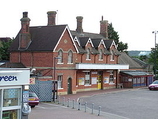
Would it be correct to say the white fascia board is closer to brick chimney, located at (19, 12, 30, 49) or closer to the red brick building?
the red brick building

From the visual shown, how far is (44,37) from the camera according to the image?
137ft

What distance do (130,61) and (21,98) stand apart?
4657 cm

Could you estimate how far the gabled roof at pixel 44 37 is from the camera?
40.1m

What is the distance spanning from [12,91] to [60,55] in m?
23.8

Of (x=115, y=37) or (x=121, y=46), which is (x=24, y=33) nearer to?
(x=115, y=37)

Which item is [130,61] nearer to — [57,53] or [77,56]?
[77,56]

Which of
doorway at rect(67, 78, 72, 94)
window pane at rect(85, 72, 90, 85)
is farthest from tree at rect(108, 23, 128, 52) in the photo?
doorway at rect(67, 78, 72, 94)

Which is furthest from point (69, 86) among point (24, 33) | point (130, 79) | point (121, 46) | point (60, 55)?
point (121, 46)

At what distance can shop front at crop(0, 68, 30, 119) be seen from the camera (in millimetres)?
16234

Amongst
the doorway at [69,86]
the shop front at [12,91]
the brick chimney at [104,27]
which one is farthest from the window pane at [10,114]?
the brick chimney at [104,27]

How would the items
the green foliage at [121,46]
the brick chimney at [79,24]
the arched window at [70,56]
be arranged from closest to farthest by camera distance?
the arched window at [70,56] → the brick chimney at [79,24] → the green foliage at [121,46]

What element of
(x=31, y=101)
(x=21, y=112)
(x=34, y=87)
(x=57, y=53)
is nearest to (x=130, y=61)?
(x=57, y=53)

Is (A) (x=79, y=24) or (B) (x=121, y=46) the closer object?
(A) (x=79, y=24)

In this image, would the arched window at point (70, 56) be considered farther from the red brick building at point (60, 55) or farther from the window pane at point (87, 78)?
the window pane at point (87, 78)
